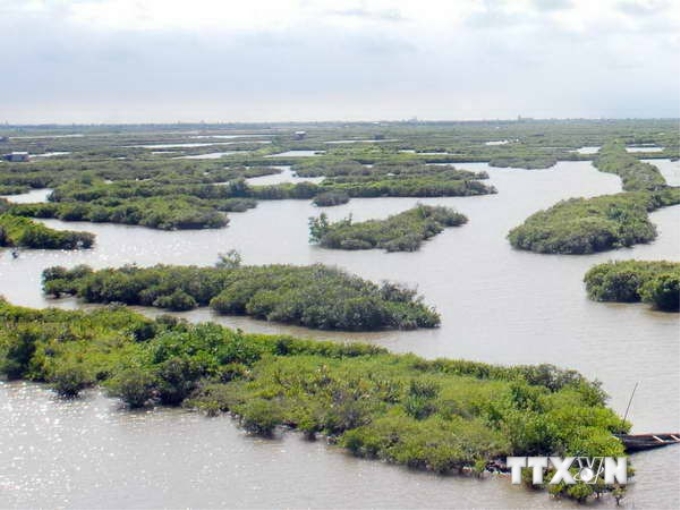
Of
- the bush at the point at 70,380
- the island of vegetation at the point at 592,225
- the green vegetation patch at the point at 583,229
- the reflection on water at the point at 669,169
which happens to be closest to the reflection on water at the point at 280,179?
the reflection on water at the point at 669,169

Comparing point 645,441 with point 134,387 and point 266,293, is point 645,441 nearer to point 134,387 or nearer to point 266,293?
point 134,387

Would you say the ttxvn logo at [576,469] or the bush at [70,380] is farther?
the bush at [70,380]

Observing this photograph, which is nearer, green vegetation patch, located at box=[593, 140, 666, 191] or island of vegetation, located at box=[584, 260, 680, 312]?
island of vegetation, located at box=[584, 260, 680, 312]

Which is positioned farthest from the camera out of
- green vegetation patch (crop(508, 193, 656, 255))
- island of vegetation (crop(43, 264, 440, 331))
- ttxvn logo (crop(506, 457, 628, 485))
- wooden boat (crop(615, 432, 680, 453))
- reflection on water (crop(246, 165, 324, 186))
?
reflection on water (crop(246, 165, 324, 186))

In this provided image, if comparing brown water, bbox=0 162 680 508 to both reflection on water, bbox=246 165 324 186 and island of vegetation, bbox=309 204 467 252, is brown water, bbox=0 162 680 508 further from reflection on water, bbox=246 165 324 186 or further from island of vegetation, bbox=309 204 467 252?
reflection on water, bbox=246 165 324 186

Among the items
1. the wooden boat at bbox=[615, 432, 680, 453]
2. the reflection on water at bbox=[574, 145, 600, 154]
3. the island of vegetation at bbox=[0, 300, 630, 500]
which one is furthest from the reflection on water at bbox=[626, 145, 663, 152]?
the wooden boat at bbox=[615, 432, 680, 453]

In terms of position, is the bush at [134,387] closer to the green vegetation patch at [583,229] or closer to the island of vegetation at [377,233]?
the island of vegetation at [377,233]
